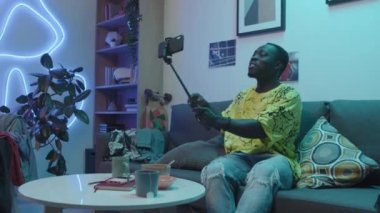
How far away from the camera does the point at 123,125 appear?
3867 millimetres

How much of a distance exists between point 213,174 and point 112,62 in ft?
8.54

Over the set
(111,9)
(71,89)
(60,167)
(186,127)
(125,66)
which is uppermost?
(111,9)

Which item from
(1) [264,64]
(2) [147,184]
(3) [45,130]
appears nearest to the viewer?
(2) [147,184]

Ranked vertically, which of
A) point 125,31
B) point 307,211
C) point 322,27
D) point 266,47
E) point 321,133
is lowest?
Result: point 307,211

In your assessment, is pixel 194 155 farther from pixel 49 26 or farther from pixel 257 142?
pixel 49 26

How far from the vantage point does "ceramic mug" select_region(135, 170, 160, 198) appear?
3.95 feet

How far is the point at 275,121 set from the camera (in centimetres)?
187

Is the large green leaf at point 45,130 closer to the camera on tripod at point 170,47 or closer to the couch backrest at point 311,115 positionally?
the camera on tripod at point 170,47

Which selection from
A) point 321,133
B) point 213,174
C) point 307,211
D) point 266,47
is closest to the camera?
point 307,211

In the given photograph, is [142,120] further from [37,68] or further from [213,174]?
[213,174]

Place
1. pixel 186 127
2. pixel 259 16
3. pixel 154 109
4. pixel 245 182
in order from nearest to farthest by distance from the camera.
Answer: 1. pixel 245 182
2. pixel 259 16
3. pixel 186 127
4. pixel 154 109

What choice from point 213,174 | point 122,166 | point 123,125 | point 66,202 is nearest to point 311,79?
point 213,174

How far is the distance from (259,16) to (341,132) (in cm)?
108

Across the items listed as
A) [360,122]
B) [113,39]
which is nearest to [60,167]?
[113,39]
